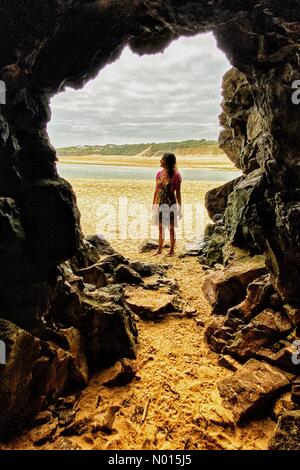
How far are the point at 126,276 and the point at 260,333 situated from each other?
13.9 feet

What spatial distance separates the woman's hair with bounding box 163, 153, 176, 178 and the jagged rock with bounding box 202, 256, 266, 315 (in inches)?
173

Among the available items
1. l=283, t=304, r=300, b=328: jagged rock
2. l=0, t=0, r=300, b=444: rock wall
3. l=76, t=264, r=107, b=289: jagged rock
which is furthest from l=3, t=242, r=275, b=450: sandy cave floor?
l=76, t=264, r=107, b=289: jagged rock

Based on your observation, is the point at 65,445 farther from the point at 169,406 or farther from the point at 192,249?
the point at 192,249

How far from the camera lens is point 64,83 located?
466 cm

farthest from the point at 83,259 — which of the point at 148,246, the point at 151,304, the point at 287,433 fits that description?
the point at 287,433

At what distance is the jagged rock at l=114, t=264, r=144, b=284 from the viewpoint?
8586mm

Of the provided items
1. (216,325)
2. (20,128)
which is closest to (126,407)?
(216,325)

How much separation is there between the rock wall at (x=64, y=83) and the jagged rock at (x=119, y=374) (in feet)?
2.92

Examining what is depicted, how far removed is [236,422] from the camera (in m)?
4.16

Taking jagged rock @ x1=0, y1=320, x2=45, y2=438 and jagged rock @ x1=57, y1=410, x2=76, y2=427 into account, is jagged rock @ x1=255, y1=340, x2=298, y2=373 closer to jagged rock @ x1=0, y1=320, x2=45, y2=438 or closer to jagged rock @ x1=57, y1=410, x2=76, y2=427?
jagged rock @ x1=57, y1=410, x2=76, y2=427

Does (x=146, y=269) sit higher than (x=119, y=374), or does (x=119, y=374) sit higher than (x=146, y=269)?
(x=146, y=269)
